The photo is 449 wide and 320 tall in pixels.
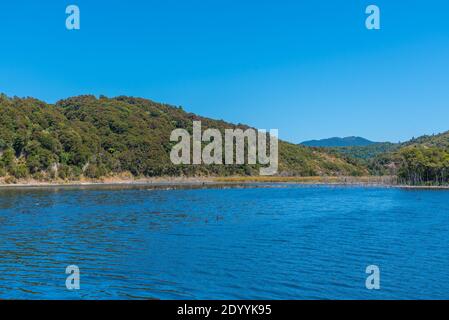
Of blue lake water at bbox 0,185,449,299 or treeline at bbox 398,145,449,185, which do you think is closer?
blue lake water at bbox 0,185,449,299

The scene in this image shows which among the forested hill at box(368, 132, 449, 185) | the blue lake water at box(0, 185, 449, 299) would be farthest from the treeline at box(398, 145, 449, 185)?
the blue lake water at box(0, 185, 449, 299)

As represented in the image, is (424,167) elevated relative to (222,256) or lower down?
elevated

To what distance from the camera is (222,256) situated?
3306 centimetres

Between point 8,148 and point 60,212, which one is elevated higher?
point 8,148

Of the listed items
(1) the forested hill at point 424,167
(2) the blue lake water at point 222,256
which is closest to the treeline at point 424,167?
(1) the forested hill at point 424,167

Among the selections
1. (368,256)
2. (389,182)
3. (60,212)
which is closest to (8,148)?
(60,212)

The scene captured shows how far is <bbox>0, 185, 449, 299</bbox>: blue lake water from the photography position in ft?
79.1

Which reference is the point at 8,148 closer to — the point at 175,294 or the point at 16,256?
the point at 16,256

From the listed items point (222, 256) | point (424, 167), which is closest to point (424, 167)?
point (424, 167)

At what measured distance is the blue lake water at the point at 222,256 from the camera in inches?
949

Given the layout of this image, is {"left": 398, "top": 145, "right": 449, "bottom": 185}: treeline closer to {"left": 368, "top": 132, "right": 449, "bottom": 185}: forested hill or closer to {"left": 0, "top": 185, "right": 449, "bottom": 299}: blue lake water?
{"left": 368, "top": 132, "right": 449, "bottom": 185}: forested hill

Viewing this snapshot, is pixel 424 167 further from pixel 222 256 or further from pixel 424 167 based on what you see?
pixel 222 256

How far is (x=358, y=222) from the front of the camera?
5425 cm
